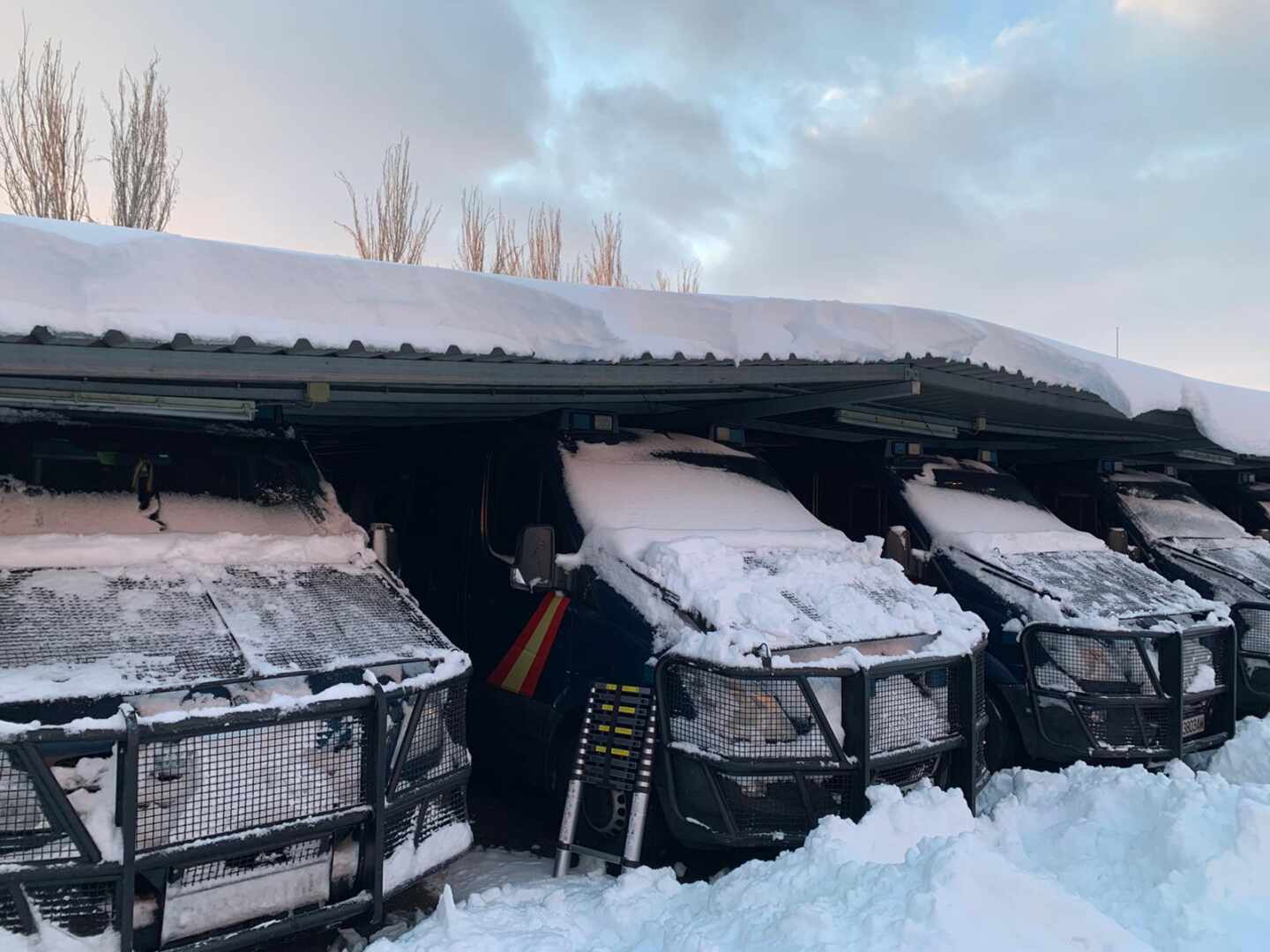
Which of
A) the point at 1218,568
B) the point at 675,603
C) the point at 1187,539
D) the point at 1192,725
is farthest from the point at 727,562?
the point at 1187,539

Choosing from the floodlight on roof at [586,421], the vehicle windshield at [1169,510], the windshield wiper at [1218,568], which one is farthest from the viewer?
the vehicle windshield at [1169,510]

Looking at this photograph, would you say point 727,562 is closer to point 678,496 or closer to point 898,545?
point 678,496

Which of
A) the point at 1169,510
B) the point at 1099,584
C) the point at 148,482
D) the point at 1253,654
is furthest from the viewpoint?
the point at 1169,510

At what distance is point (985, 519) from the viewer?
6.93m

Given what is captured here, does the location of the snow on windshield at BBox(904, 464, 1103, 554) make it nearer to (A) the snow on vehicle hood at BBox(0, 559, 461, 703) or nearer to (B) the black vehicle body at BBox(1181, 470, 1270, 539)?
(A) the snow on vehicle hood at BBox(0, 559, 461, 703)

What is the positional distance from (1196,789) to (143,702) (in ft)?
14.4

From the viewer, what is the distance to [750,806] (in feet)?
13.5

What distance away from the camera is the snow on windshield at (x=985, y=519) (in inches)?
257

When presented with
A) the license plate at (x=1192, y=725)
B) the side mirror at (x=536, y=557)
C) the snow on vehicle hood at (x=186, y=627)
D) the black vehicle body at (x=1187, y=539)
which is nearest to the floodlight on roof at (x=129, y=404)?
the snow on vehicle hood at (x=186, y=627)

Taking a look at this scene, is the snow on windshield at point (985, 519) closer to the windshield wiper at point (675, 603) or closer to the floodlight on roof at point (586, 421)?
the floodlight on roof at point (586, 421)

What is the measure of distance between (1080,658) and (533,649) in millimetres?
3147

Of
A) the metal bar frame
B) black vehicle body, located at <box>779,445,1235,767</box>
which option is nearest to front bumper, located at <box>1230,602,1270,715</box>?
the metal bar frame

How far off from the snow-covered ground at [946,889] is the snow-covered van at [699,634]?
0.27 meters

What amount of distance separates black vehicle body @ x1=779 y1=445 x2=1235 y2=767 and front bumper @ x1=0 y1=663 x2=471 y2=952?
11.4 ft
